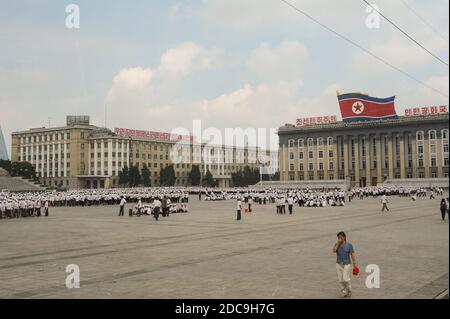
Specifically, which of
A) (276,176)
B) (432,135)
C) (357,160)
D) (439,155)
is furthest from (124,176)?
(439,155)

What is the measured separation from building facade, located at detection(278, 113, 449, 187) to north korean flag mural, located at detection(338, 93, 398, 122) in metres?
3.38

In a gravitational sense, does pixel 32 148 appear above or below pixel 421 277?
above

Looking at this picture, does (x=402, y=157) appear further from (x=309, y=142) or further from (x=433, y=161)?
(x=309, y=142)

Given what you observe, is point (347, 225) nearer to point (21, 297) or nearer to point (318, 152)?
point (21, 297)

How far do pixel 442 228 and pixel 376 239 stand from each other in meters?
5.50

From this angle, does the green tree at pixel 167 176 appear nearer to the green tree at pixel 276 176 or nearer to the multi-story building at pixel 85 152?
the multi-story building at pixel 85 152

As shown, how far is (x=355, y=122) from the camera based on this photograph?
312ft

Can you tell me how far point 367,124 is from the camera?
A: 309ft

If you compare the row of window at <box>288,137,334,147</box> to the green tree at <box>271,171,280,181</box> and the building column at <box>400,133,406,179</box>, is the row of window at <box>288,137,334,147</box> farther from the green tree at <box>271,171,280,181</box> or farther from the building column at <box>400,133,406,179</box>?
the green tree at <box>271,171,280,181</box>

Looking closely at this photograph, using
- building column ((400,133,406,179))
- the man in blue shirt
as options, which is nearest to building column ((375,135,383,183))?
building column ((400,133,406,179))

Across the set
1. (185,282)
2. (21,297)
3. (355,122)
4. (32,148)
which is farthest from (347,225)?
(32,148)
